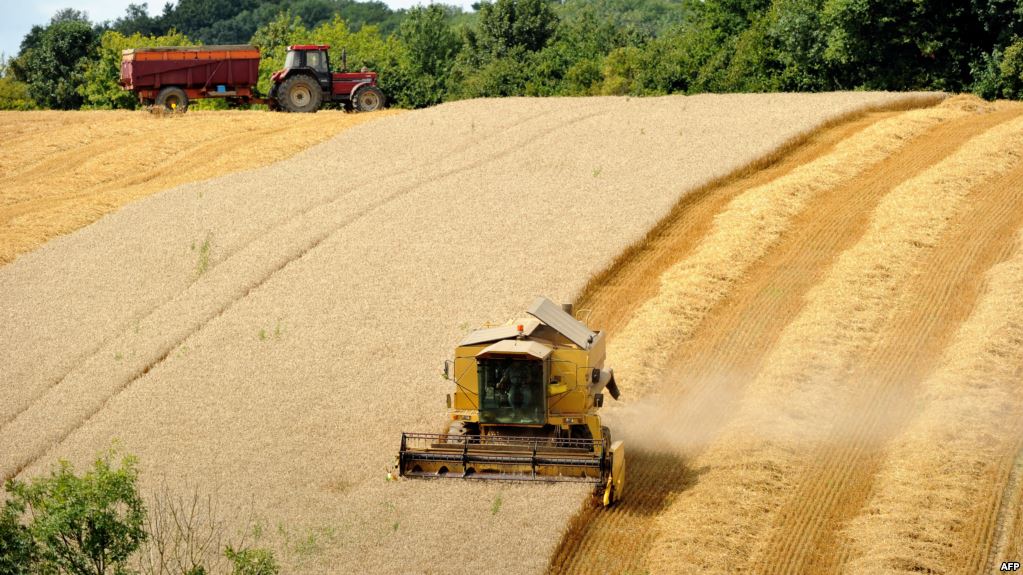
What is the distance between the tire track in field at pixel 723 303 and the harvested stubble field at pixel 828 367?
0.06 m

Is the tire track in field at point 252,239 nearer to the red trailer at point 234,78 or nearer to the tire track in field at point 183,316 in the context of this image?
the tire track in field at point 183,316

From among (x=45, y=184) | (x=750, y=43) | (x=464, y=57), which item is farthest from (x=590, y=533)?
(x=464, y=57)

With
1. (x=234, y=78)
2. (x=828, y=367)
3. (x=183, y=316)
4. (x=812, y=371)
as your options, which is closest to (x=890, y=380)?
(x=828, y=367)

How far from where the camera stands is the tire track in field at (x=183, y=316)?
2638 centimetres

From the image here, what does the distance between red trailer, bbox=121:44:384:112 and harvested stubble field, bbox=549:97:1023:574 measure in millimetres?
22461

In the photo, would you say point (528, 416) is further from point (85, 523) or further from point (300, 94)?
point (300, 94)

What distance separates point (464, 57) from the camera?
9819 cm

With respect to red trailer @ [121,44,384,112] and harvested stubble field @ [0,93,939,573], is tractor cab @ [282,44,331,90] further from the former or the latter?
harvested stubble field @ [0,93,939,573]

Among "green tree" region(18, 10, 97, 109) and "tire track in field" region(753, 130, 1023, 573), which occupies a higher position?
"green tree" region(18, 10, 97, 109)

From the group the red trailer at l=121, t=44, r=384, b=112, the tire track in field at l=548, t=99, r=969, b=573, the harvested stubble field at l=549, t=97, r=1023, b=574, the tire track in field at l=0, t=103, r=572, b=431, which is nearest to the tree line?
the tire track in field at l=548, t=99, r=969, b=573

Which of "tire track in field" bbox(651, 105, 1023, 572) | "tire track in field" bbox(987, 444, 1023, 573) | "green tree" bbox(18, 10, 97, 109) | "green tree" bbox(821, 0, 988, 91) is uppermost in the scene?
"green tree" bbox(821, 0, 988, 91)

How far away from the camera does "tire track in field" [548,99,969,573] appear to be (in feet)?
67.2

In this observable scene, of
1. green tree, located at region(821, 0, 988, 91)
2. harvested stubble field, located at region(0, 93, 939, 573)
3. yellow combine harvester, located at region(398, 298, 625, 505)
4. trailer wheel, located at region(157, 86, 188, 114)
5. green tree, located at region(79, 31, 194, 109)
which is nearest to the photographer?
yellow combine harvester, located at region(398, 298, 625, 505)

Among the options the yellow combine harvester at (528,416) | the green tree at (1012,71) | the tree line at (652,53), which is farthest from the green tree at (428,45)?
the yellow combine harvester at (528,416)
